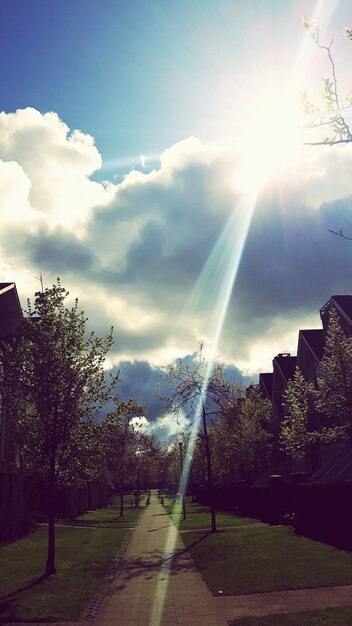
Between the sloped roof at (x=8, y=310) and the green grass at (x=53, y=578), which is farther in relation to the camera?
the sloped roof at (x=8, y=310)

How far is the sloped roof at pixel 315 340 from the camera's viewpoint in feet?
118

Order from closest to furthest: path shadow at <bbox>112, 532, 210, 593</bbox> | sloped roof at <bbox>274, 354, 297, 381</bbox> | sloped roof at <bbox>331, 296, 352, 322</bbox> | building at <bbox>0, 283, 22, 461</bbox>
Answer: path shadow at <bbox>112, 532, 210, 593</bbox>, sloped roof at <bbox>331, 296, 352, 322</bbox>, building at <bbox>0, 283, 22, 461</bbox>, sloped roof at <bbox>274, 354, 297, 381</bbox>

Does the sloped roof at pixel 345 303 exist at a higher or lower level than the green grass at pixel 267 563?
higher

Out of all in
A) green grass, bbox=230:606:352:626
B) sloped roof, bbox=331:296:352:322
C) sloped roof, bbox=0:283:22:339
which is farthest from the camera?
sloped roof, bbox=0:283:22:339

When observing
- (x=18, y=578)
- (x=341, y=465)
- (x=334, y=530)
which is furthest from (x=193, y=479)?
(x=18, y=578)

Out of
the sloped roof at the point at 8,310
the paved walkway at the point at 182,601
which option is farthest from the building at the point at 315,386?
the sloped roof at the point at 8,310

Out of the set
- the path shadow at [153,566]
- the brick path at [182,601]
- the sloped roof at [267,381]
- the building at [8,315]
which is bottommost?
the path shadow at [153,566]

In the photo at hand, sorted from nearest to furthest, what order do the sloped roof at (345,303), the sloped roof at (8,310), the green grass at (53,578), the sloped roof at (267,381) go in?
the green grass at (53,578) < the sloped roof at (345,303) < the sloped roof at (8,310) < the sloped roof at (267,381)

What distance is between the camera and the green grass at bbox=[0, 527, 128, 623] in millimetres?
8805

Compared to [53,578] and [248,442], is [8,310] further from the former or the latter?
[53,578]

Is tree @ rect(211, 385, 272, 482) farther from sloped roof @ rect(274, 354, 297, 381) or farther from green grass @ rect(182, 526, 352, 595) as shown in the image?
green grass @ rect(182, 526, 352, 595)

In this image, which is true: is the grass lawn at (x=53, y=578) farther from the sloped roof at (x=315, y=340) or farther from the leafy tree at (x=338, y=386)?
the sloped roof at (x=315, y=340)

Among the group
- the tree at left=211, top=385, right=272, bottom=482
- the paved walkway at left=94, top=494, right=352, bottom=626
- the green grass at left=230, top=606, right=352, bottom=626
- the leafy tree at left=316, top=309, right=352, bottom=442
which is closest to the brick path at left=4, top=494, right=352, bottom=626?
the paved walkway at left=94, top=494, right=352, bottom=626

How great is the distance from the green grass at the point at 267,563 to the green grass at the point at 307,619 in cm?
206
